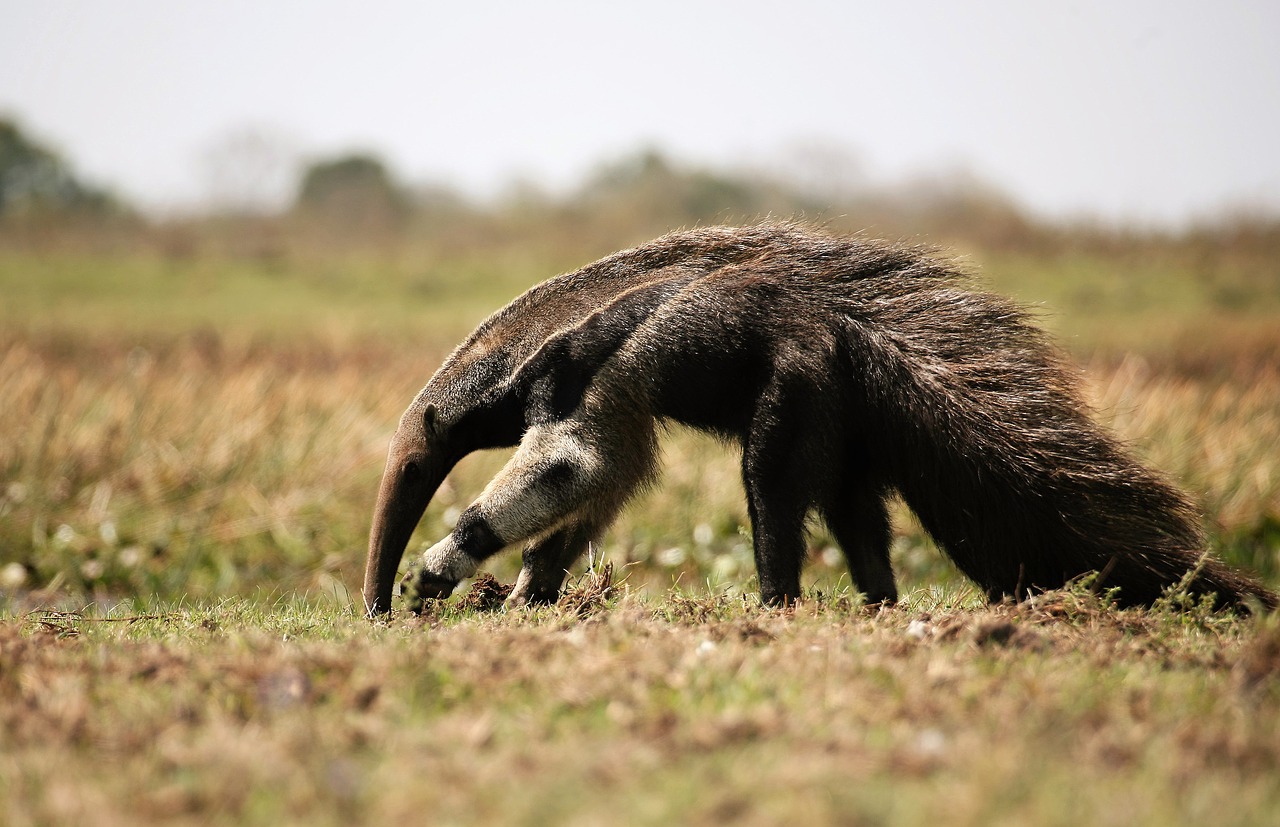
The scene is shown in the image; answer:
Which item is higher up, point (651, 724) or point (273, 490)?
point (651, 724)

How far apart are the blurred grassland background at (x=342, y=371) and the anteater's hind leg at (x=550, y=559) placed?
1.91 ft

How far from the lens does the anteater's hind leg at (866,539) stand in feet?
18.4

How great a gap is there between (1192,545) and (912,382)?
1.42 m

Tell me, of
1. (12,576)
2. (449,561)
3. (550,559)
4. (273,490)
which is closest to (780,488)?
(550,559)

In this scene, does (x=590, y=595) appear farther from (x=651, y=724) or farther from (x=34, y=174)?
(x=34, y=174)

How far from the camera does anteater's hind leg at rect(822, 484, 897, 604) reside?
561 cm

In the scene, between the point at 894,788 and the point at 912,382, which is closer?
the point at 894,788

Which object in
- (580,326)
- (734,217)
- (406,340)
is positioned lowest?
(406,340)

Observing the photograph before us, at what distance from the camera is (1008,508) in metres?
4.97

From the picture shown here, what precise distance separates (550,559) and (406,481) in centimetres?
85

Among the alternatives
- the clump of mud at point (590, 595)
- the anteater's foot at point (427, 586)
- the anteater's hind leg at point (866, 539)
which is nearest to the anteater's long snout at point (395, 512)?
the anteater's foot at point (427, 586)

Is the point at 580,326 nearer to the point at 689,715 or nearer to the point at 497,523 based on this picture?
the point at 497,523

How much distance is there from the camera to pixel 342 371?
47.4 ft

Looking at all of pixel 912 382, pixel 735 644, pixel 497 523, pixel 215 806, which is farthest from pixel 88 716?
pixel 912 382
